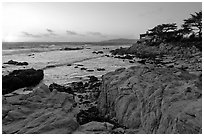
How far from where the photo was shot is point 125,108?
7.06 meters

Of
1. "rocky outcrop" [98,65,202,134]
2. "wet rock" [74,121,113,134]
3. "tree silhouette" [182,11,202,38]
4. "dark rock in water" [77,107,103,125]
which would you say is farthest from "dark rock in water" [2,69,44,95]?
"tree silhouette" [182,11,202,38]

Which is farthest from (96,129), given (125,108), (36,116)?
(36,116)

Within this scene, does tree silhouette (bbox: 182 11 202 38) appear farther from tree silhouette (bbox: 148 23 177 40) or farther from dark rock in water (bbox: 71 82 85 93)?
dark rock in water (bbox: 71 82 85 93)

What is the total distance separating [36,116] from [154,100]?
3675 millimetres

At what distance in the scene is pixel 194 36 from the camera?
121 feet

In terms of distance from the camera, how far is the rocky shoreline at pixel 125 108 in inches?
205

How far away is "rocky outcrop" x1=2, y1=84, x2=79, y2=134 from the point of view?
575 cm

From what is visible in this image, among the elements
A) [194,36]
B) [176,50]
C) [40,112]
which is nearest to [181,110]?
[40,112]

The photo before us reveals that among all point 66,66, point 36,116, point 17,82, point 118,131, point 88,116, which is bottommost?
point 88,116

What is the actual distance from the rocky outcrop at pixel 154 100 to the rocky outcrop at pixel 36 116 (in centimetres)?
166

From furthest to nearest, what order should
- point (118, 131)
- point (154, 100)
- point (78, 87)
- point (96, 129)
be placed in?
point (78, 87) → point (154, 100) → point (96, 129) → point (118, 131)

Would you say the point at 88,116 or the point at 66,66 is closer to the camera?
the point at 88,116

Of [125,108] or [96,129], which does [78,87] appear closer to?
[125,108]

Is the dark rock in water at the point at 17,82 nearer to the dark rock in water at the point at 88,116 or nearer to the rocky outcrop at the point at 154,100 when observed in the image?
the dark rock in water at the point at 88,116
